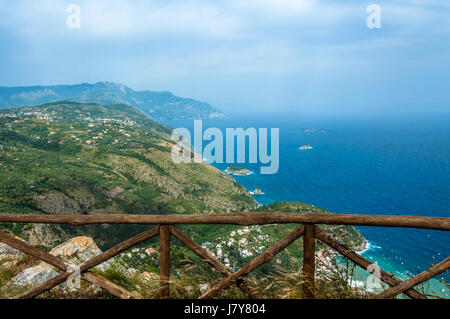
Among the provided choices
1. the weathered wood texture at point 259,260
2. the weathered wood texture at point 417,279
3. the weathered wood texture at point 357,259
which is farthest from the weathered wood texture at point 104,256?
the weathered wood texture at point 417,279

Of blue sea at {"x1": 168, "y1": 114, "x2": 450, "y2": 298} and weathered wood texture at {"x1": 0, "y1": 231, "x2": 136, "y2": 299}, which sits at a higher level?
weathered wood texture at {"x1": 0, "y1": 231, "x2": 136, "y2": 299}

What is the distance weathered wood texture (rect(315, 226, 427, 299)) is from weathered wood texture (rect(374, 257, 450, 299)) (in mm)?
86

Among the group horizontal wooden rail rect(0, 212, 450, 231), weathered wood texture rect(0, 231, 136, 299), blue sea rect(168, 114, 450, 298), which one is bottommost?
blue sea rect(168, 114, 450, 298)

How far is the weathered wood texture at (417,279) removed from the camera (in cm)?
211

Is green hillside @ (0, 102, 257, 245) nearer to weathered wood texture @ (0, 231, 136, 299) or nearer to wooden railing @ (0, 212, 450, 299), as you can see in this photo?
weathered wood texture @ (0, 231, 136, 299)

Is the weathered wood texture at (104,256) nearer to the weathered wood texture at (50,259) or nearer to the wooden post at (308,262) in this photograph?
the weathered wood texture at (50,259)

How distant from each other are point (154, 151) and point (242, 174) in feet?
120

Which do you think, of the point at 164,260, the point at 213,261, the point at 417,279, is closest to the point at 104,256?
the point at 164,260

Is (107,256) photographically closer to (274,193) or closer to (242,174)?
(274,193)

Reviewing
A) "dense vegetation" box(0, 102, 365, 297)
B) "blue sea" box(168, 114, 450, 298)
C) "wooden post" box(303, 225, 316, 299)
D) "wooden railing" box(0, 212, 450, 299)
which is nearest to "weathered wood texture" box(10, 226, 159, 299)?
"wooden railing" box(0, 212, 450, 299)

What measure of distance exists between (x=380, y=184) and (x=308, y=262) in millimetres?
93131

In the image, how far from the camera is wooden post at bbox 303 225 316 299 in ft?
7.57

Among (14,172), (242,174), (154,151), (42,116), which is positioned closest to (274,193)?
(242,174)

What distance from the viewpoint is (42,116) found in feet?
505
